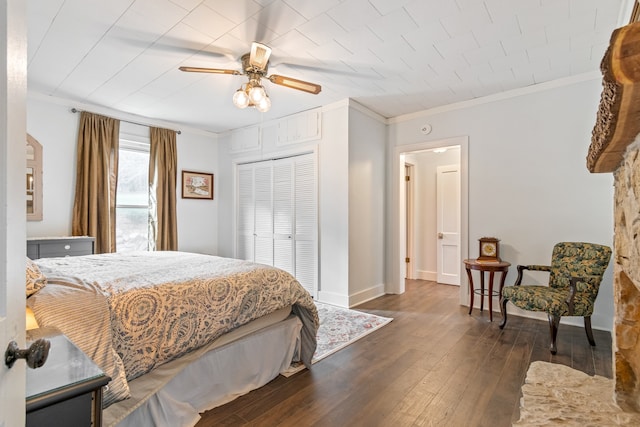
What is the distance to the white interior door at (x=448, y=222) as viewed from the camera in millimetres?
5496

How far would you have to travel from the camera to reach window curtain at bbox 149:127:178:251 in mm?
4891

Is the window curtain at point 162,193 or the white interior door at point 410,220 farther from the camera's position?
the white interior door at point 410,220

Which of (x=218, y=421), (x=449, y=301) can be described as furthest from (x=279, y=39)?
(x=449, y=301)

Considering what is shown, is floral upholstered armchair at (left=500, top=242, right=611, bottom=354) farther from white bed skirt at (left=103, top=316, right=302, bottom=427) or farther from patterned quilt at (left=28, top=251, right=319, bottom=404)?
white bed skirt at (left=103, top=316, right=302, bottom=427)

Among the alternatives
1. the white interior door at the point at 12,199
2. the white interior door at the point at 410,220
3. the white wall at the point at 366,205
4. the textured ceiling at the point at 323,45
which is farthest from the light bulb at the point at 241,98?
the white interior door at the point at 410,220

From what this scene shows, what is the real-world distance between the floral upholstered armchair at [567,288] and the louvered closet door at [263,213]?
3300 mm

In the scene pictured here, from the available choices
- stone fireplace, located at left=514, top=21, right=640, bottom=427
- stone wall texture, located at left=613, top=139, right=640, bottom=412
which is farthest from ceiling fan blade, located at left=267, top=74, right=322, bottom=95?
stone wall texture, located at left=613, top=139, right=640, bottom=412

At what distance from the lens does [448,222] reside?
18.3ft

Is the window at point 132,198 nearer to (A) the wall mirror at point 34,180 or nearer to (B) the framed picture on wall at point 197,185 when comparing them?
(B) the framed picture on wall at point 197,185

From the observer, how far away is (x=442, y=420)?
1.86m

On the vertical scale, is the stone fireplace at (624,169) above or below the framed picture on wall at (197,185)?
below

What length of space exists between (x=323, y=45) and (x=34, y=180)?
3.75 metres

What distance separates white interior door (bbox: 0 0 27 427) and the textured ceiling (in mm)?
2002

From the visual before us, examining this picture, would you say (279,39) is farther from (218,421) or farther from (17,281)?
(218,421)
